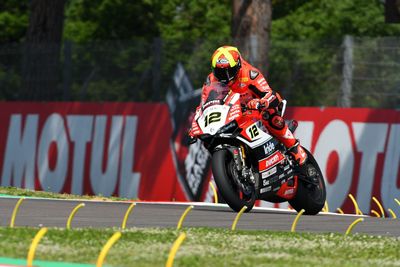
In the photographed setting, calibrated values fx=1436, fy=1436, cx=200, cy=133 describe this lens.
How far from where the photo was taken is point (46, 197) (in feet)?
69.6

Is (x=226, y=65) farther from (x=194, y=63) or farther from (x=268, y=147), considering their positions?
(x=194, y=63)

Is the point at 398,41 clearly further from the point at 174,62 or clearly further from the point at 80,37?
the point at 80,37

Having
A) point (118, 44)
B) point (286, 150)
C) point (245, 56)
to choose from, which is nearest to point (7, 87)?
point (118, 44)

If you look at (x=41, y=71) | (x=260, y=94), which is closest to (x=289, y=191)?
(x=260, y=94)

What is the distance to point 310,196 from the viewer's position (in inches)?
702

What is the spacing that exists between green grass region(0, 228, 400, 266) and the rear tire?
3.64m

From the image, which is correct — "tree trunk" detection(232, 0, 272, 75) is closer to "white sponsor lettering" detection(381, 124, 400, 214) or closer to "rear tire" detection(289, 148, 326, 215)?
"white sponsor lettering" detection(381, 124, 400, 214)

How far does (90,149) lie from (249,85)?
10014 millimetres

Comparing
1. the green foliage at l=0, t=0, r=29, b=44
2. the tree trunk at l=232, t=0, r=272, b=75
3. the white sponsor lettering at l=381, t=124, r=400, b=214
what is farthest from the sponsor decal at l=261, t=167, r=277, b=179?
the green foliage at l=0, t=0, r=29, b=44

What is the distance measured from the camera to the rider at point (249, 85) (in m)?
16.8

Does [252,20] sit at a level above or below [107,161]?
above

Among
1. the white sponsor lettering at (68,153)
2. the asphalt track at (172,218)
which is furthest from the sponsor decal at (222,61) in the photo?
the white sponsor lettering at (68,153)

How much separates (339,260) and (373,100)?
12360 millimetres

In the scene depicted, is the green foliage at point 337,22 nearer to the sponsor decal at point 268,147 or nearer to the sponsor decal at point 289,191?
the sponsor decal at point 289,191
